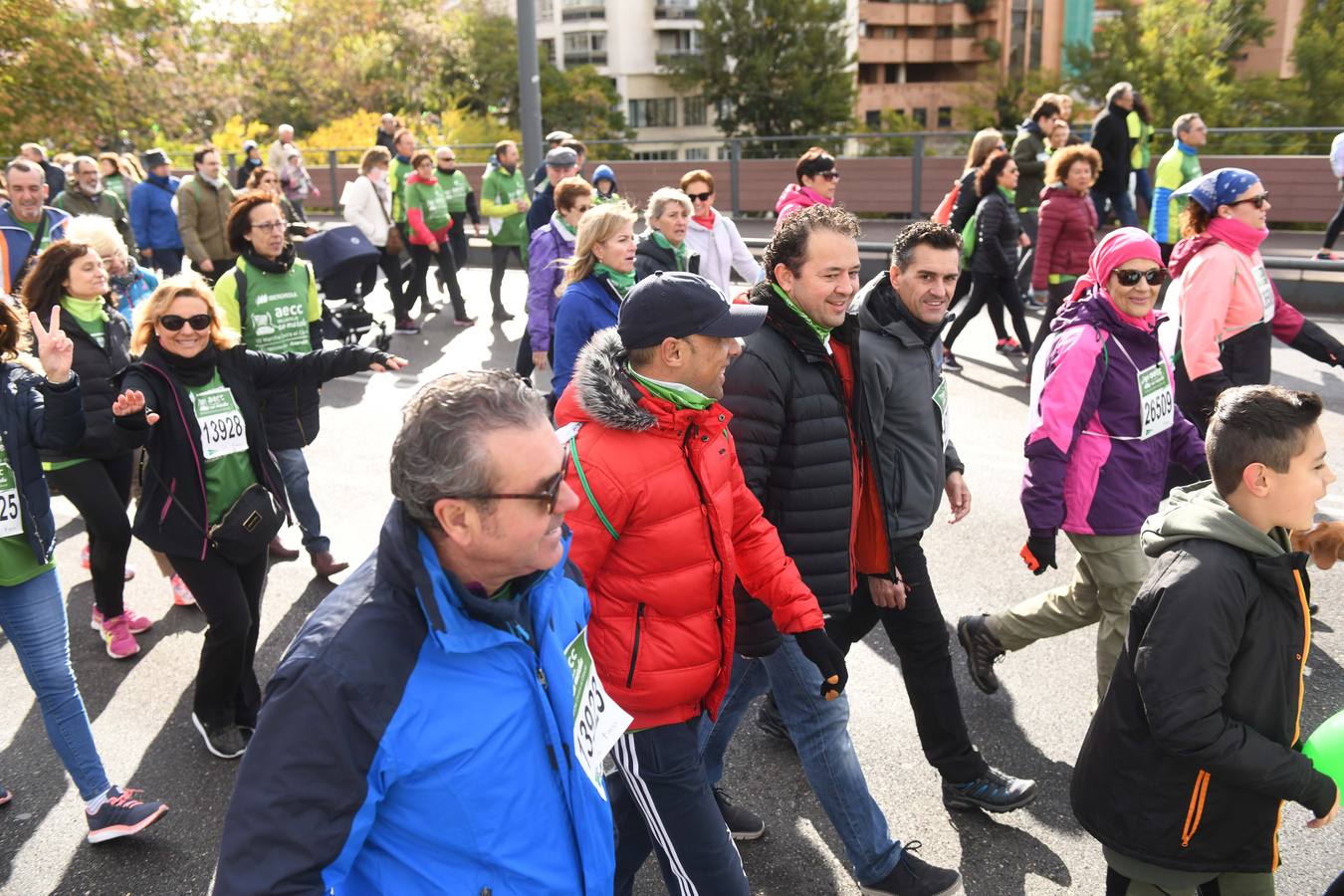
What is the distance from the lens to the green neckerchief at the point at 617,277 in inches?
219

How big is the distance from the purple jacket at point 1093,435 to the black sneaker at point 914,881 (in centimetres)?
125

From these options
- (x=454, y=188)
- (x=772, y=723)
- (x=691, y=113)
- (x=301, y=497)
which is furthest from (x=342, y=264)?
(x=691, y=113)

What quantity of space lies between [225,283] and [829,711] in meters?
4.01

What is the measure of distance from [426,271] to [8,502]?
8664mm

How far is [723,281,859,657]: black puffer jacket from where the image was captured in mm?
3260

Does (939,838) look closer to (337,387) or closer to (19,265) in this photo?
(19,265)

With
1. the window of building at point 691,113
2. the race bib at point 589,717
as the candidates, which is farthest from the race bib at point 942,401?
the window of building at point 691,113

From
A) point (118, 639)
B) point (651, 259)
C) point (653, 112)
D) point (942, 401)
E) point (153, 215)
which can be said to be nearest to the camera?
point (942, 401)

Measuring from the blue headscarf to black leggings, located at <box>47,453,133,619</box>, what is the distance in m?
4.98

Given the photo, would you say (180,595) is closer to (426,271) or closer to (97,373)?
(97,373)

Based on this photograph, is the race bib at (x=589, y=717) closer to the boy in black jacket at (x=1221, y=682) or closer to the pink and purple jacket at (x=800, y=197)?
the boy in black jacket at (x=1221, y=682)

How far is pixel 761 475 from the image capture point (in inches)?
130

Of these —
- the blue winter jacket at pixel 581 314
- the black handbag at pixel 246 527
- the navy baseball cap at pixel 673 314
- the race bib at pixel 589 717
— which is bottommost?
the black handbag at pixel 246 527

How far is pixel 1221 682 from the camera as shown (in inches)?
94.9
